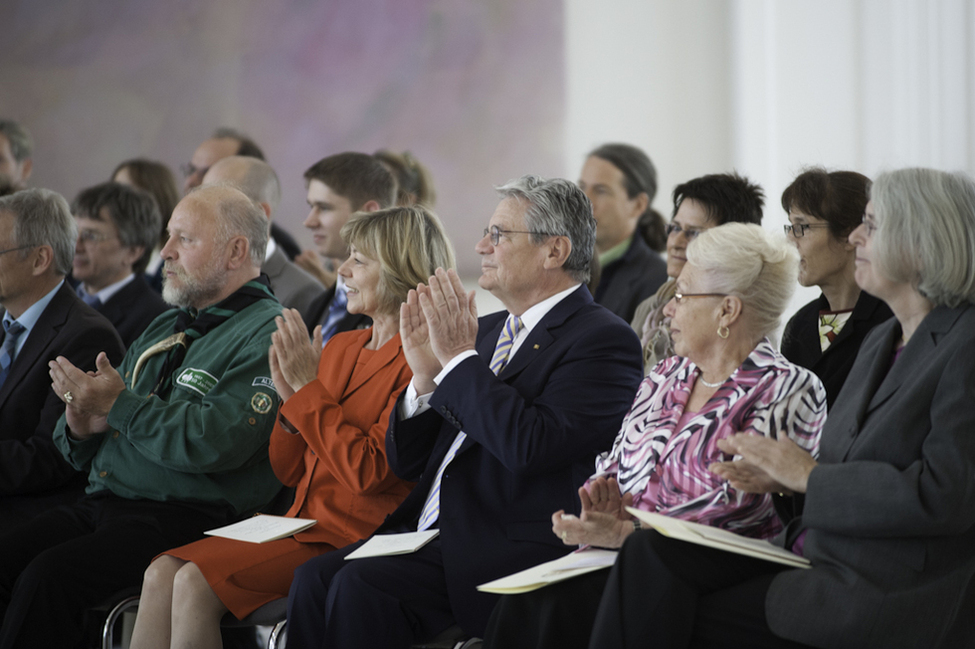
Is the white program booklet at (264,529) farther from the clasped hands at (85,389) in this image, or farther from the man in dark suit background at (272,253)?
the man in dark suit background at (272,253)

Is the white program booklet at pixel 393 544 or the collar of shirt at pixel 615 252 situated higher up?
the collar of shirt at pixel 615 252

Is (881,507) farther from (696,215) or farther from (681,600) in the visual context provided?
(696,215)

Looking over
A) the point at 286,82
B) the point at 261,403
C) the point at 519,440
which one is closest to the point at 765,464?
the point at 519,440

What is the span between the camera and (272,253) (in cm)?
459

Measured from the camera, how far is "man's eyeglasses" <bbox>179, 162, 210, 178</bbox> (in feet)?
18.2

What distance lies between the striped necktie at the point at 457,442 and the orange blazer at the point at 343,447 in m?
0.15

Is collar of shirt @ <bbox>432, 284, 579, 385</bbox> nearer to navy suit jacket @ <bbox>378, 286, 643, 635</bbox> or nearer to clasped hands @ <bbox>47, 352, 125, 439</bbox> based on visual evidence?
navy suit jacket @ <bbox>378, 286, 643, 635</bbox>

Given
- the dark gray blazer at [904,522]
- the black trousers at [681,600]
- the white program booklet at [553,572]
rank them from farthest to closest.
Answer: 1. the white program booklet at [553,572]
2. the black trousers at [681,600]
3. the dark gray blazer at [904,522]

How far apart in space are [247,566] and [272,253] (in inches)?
88.4

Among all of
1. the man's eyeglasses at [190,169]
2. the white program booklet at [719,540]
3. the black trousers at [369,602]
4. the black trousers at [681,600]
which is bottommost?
the black trousers at [369,602]

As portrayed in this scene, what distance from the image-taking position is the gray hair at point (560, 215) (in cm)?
270

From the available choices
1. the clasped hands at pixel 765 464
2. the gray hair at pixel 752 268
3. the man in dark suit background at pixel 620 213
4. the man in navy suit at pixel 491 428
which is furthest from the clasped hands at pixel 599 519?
the man in dark suit background at pixel 620 213

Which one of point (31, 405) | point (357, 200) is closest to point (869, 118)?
point (357, 200)

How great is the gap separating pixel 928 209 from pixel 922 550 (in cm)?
67
